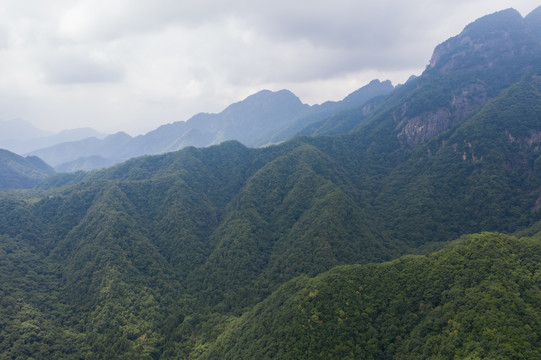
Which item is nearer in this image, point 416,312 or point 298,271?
point 416,312

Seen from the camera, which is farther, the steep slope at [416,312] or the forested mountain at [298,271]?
the forested mountain at [298,271]

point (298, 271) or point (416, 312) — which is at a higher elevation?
point (416, 312)

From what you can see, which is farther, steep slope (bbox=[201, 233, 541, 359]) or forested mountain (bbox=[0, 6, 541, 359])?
forested mountain (bbox=[0, 6, 541, 359])

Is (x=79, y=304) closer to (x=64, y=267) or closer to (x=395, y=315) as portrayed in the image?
(x=64, y=267)

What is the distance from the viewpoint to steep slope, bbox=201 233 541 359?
194ft

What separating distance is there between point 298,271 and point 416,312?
66.8m

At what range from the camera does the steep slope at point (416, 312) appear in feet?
194

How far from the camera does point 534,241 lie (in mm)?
79812

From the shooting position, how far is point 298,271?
137m

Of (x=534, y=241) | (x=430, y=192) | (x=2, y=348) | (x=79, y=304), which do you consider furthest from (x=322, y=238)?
(x=2, y=348)

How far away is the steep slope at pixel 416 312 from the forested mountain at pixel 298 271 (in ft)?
1.22

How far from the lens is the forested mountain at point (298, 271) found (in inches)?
2844

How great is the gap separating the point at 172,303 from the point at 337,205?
10697cm

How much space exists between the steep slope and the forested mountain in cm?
37
